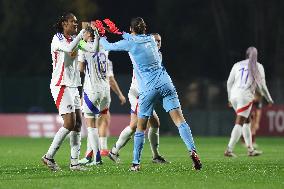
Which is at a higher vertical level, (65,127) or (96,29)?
(96,29)

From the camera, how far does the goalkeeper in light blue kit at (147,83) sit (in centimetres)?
1664

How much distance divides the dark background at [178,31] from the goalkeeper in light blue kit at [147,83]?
28.3 m

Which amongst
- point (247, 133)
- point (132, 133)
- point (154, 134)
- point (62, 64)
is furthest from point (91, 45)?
point (247, 133)

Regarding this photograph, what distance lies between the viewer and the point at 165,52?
5138 centimetres

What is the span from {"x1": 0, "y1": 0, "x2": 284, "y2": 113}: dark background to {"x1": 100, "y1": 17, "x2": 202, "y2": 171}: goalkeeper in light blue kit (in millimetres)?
28296

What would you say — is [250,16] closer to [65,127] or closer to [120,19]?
[120,19]

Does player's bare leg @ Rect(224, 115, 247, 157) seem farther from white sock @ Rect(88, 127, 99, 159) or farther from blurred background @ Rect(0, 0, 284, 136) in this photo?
blurred background @ Rect(0, 0, 284, 136)

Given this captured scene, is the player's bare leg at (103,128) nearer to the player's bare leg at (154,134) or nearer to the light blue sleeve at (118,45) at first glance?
the player's bare leg at (154,134)

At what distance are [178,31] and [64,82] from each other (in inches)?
1410

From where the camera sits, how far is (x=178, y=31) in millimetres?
52375

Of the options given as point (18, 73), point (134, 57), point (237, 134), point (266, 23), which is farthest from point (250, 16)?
point (134, 57)

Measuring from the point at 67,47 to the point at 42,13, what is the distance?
33487mm

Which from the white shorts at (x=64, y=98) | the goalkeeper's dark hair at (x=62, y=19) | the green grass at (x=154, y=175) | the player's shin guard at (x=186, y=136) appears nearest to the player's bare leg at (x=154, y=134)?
the green grass at (x=154, y=175)

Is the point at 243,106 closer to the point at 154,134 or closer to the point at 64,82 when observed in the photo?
the point at 154,134
